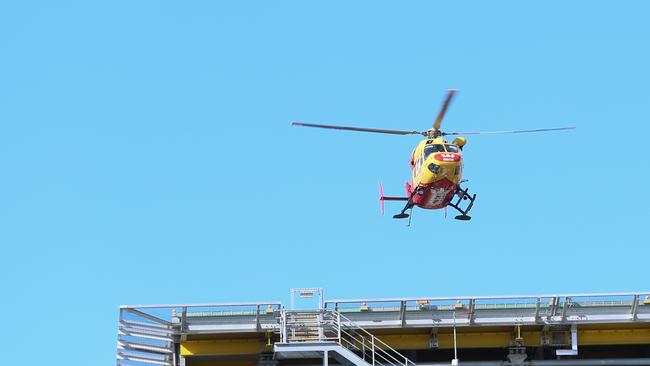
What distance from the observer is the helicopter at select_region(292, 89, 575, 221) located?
4841 cm

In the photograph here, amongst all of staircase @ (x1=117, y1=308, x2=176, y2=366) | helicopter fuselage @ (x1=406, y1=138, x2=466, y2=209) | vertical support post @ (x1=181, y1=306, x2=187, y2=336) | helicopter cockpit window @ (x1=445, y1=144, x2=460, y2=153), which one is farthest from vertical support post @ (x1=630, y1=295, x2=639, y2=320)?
staircase @ (x1=117, y1=308, x2=176, y2=366)

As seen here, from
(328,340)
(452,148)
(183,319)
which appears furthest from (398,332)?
(452,148)

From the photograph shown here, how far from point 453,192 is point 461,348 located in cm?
977

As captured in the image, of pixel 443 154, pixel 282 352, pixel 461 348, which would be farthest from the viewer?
pixel 443 154

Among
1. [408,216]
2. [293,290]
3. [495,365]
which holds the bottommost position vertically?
[495,365]

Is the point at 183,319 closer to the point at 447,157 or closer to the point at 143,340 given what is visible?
the point at 143,340

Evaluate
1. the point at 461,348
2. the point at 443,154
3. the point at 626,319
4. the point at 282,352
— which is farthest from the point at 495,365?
the point at 443,154

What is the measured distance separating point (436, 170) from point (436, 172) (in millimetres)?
104

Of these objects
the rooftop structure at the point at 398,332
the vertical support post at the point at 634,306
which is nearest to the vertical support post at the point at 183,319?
the rooftop structure at the point at 398,332

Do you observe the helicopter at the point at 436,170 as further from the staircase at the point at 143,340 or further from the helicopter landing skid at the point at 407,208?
the staircase at the point at 143,340

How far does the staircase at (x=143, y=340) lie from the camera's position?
133 feet

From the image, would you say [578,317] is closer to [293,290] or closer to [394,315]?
[394,315]

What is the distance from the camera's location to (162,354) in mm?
42219

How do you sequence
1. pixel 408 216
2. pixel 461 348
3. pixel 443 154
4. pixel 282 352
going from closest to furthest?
pixel 282 352 < pixel 461 348 < pixel 443 154 < pixel 408 216
